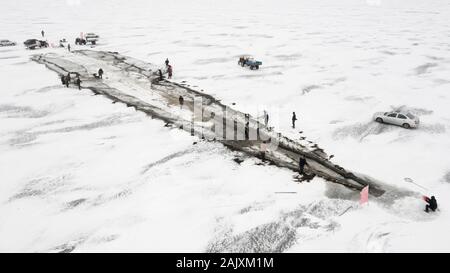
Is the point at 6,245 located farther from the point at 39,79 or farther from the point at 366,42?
the point at 366,42

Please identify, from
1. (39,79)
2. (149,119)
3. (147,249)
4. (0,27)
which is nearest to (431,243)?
(147,249)

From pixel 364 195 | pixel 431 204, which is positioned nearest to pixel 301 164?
pixel 364 195

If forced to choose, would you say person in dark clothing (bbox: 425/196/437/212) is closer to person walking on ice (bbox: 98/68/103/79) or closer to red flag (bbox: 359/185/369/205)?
red flag (bbox: 359/185/369/205)

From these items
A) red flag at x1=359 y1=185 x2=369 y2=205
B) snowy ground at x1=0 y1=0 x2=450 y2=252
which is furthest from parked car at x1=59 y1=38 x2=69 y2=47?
red flag at x1=359 y1=185 x2=369 y2=205

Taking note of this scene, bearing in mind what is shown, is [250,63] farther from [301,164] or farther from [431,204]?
[431,204]

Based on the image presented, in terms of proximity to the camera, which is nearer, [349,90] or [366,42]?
[349,90]

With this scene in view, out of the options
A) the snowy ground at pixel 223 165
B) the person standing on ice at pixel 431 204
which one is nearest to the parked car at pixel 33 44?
the snowy ground at pixel 223 165
